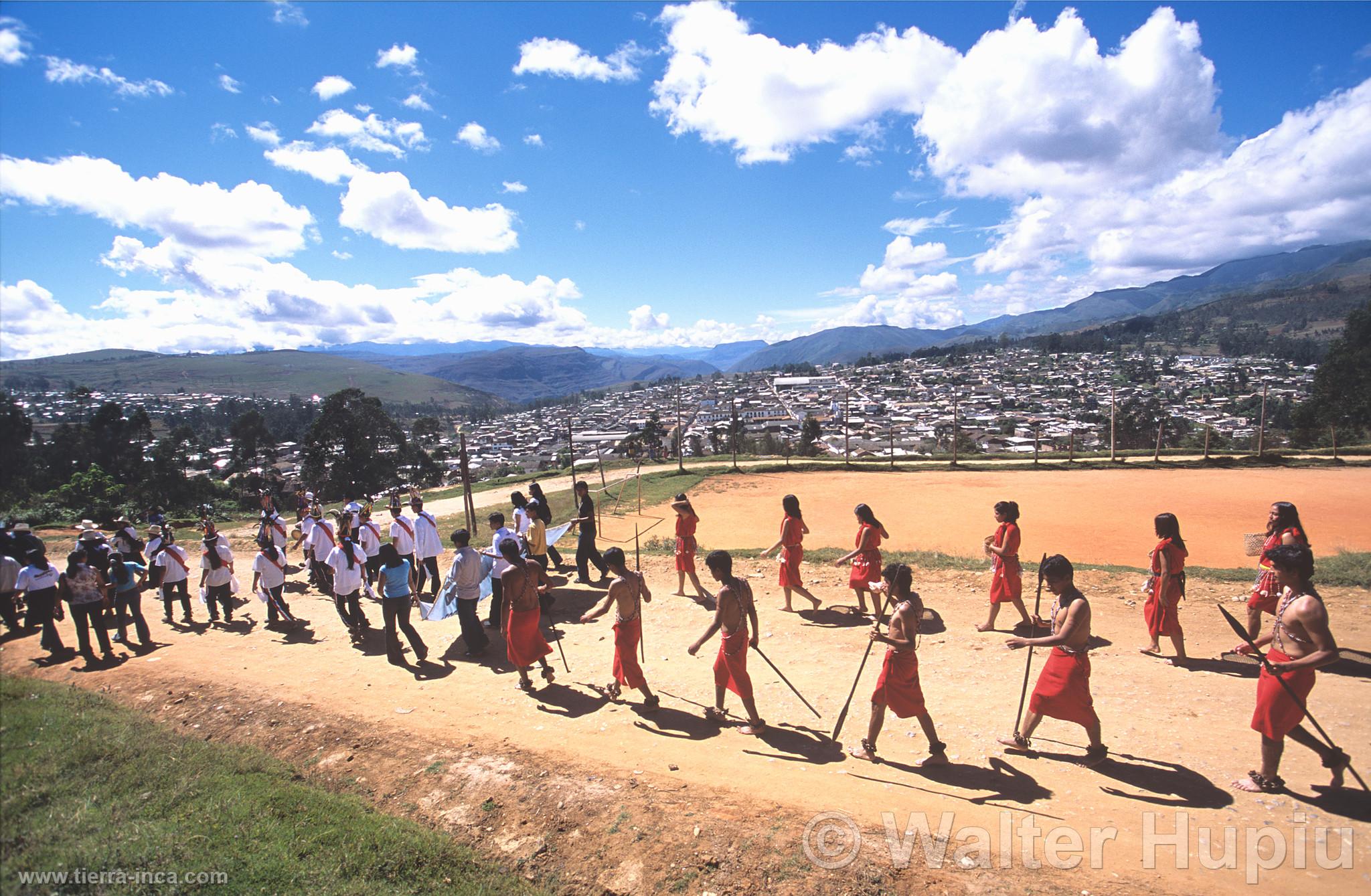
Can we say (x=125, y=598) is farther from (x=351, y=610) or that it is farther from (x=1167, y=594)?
(x=1167, y=594)

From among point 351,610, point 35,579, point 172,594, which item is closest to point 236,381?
point 172,594

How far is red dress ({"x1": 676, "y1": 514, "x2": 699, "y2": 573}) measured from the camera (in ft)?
31.5

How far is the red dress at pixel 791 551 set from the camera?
8.74 m

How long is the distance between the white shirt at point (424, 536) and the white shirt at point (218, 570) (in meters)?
3.46

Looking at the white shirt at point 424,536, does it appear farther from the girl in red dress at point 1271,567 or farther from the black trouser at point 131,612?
the girl in red dress at point 1271,567

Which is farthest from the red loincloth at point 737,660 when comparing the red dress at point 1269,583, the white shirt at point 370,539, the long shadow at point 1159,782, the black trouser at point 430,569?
the white shirt at point 370,539

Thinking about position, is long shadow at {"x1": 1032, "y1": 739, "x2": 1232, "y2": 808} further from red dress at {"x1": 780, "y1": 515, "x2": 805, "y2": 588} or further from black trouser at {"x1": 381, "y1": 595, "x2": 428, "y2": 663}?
black trouser at {"x1": 381, "y1": 595, "x2": 428, "y2": 663}

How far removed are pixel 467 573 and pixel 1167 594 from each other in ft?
27.6

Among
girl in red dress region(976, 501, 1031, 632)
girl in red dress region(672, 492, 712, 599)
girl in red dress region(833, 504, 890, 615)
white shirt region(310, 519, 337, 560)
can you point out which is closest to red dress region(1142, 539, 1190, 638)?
girl in red dress region(976, 501, 1031, 632)

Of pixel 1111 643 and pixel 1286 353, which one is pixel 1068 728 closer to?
pixel 1111 643

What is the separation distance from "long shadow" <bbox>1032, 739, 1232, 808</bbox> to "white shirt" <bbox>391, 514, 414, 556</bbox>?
8.94 m

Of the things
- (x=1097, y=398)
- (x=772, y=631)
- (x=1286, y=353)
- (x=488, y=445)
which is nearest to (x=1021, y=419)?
(x=1097, y=398)

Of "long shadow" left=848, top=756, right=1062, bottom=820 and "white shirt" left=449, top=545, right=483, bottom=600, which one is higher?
"white shirt" left=449, top=545, right=483, bottom=600

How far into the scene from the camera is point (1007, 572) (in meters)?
7.64
